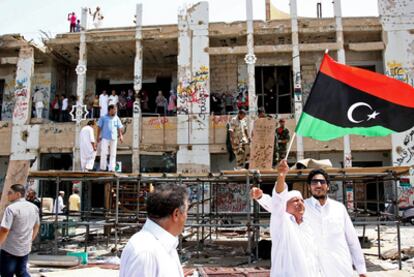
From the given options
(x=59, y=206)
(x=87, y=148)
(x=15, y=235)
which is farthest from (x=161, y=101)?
(x=15, y=235)

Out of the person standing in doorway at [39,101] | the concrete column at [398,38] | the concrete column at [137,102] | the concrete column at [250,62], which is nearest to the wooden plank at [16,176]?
the concrete column at [137,102]

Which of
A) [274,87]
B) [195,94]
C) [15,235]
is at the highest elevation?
[274,87]

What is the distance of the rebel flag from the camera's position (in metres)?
5.14

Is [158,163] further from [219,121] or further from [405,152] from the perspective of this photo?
[405,152]

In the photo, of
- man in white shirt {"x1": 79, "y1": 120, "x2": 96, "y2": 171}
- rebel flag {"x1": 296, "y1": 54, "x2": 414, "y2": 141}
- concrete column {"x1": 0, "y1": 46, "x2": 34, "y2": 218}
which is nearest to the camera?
rebel flag {"x1": 296, "y1": 54, "x2": 414, "y2": 141}

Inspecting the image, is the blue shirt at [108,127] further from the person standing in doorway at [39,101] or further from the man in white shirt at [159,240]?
the person standing in doorway at [39,101]

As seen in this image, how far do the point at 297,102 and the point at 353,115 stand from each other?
36.7 feet

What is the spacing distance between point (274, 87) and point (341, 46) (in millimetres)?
3198

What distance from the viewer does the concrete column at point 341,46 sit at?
1549cm

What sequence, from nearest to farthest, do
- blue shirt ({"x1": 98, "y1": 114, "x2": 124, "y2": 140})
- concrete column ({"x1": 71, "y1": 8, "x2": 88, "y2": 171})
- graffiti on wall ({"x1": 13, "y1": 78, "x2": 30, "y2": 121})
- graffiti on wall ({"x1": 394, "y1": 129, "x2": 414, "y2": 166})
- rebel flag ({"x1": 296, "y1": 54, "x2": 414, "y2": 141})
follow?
rebel flag ({"x1": 296, "y1": 54, "x2": 414, "y2": 141}) < blue shirt ({"x1": 98, "y1": 114, "x2": 124, "y2": 140}) < graffiti on wall ({"x1": 394, "y1": 129, "x2": 414, "y2": 166}) < concrete column ({"x1": 71, "y1": 8, "x2": 88, "y2": 171}) < graffiti on wall ({"x1": 13, "y1": 78, "x2": 30, "y2": 121})

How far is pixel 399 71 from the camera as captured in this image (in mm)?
15914

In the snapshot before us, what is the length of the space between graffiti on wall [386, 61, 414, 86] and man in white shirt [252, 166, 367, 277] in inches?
539

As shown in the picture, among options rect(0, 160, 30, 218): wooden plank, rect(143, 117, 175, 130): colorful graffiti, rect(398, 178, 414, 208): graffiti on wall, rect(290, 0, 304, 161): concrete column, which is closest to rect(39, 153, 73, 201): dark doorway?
rect(143, 117, 175, 130): colorful graffiti

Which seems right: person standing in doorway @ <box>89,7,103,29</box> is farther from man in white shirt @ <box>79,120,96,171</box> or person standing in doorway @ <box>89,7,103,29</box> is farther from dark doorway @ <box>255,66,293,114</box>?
man in white shirt @ <box>79,120,96,171</box>
